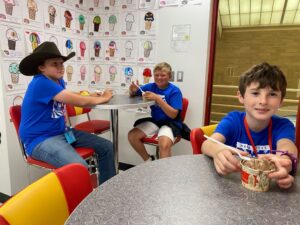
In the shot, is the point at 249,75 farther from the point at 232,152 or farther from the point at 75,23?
the point at 75,23

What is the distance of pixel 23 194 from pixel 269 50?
119 inches

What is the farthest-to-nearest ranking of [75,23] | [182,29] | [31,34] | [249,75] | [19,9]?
1. [75,23]
2. [182,29]
3. [31,34]
4. [19,9]
5. [249,75]

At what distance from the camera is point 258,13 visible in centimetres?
273

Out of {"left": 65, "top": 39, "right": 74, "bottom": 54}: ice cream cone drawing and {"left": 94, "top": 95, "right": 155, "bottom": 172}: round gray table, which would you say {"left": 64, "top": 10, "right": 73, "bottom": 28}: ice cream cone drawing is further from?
{"left": 94, "top": 95, "right": 155, "bottom": 172}: round gray table

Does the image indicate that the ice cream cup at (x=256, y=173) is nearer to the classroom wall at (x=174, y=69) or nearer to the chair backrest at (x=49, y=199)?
the chair backrest at (x=49, y=199)

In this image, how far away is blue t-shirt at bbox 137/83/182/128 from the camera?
218cm

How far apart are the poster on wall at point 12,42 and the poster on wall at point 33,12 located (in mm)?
137

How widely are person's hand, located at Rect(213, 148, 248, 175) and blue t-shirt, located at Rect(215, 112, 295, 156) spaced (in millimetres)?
276

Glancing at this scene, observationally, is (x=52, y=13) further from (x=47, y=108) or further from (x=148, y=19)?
(x=47, y=108)

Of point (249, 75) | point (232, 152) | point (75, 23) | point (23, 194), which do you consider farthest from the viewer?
point (75, 23)

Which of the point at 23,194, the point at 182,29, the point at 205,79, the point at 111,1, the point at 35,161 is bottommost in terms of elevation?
the point at 35,161

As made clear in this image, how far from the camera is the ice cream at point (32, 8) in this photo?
207cm

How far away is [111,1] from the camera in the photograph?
8.65ft

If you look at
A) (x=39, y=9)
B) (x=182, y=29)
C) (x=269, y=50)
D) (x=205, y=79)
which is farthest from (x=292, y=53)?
(x=39, y=9)
